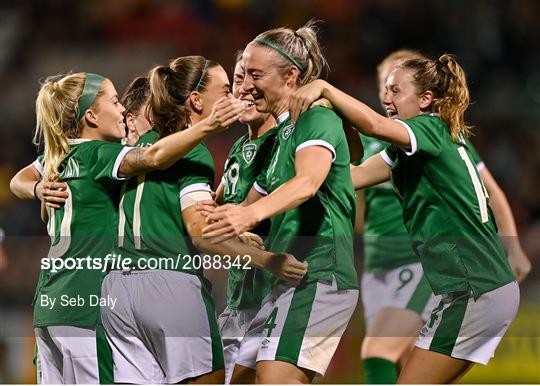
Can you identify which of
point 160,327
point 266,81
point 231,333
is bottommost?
point 231,333

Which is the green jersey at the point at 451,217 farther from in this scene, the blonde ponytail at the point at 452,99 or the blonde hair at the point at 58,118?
the blonde hair at the point at 58,118

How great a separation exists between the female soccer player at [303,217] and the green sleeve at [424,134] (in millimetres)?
282

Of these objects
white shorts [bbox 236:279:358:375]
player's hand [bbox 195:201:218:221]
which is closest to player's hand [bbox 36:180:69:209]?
player's hand [bbox 195:201:218:221]

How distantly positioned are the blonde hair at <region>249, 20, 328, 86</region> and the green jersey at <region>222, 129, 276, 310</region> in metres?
0.33

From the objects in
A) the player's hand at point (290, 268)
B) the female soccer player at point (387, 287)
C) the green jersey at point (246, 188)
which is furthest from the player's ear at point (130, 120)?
the female soccer player at point (387, 287)

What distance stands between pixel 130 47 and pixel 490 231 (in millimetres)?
6580

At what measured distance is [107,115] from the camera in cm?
418

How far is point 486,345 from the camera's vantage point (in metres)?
3.96

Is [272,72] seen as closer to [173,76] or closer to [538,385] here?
[173,76]

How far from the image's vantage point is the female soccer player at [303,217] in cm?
369

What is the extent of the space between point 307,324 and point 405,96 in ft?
3.64

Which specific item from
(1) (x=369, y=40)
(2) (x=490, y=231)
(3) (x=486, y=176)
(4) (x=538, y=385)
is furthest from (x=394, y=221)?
(1) (x=369, y=40)

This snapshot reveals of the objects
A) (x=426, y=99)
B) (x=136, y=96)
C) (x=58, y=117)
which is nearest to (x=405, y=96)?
(x=426, y=99)

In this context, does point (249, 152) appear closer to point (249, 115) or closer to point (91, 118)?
point (249, 115)
